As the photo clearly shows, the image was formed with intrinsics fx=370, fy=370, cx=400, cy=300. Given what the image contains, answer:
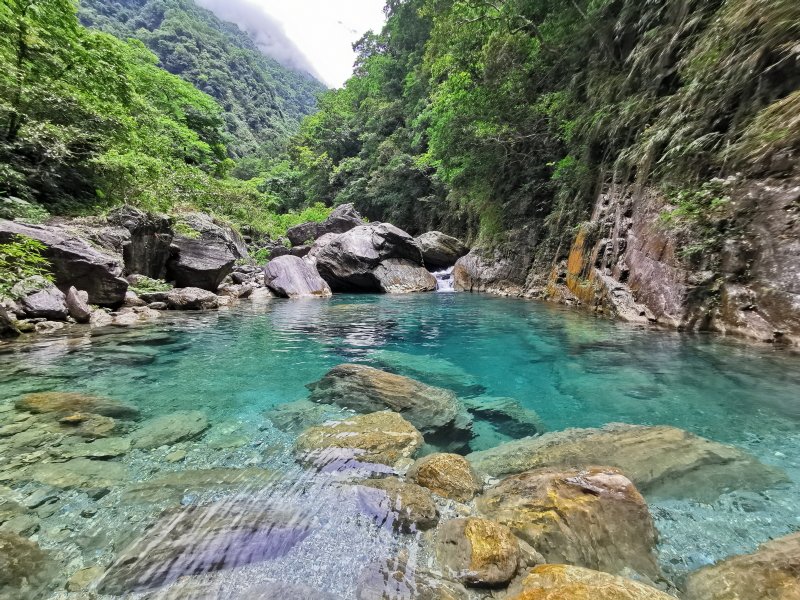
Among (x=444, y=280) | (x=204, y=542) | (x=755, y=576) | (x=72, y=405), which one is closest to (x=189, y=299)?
(x=72, y=405)

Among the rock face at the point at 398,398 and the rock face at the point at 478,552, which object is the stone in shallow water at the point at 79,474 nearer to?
the rock face at the point at 398,398

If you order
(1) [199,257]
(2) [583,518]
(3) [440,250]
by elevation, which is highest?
(3) [440,250]

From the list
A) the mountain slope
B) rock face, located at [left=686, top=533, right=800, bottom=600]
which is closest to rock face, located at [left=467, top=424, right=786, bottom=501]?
rock face, located at [left=686, top=533, right=800, bottom=600]

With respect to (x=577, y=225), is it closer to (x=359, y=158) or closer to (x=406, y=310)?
(x=406, y=310)

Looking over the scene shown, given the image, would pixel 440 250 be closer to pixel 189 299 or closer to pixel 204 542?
pixel 189 299

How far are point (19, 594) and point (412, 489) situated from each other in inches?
78.2

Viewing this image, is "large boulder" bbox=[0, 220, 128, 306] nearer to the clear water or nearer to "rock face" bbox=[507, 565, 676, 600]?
the clear water

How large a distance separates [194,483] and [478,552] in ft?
6.51

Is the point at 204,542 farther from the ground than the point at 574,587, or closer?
closer

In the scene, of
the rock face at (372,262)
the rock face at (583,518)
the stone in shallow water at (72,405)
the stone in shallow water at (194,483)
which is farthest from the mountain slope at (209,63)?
the rock face at (583,518)

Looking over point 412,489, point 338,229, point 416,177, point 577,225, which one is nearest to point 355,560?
point 412,489

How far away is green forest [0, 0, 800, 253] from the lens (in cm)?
670

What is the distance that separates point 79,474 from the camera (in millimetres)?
2697

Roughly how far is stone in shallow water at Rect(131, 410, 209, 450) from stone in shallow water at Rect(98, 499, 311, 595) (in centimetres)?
122
